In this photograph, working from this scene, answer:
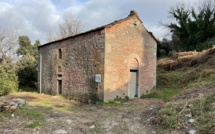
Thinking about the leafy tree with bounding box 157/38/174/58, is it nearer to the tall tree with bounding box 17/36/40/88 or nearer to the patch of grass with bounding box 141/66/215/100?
the patch of grass with bounding box 141/66/215/100

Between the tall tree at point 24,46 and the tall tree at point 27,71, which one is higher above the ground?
the tall tree at point 24,46

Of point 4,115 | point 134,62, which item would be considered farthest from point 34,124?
point 134,62

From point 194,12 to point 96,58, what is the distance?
75.3ft

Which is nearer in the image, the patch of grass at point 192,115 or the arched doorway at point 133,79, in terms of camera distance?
the patch of grass at point 192,115

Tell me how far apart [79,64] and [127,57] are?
3441 mm

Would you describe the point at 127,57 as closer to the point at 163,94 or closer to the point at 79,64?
the point at 79,64

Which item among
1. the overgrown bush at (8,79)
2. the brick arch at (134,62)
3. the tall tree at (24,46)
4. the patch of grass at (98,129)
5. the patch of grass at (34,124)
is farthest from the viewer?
the tall tree at (24,46)

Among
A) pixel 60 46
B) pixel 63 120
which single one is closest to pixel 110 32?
pixel 60 46

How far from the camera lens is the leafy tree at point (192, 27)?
2936 centimetres

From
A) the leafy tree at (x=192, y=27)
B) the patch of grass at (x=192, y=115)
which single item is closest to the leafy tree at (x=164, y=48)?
the leafy tree at (x=192, y=27)

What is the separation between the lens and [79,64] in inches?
607

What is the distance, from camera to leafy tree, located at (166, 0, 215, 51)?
96.3 feet

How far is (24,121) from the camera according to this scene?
829cm

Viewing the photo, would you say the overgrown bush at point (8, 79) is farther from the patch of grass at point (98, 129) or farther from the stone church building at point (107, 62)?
the patch of grass at point (98, 129)
